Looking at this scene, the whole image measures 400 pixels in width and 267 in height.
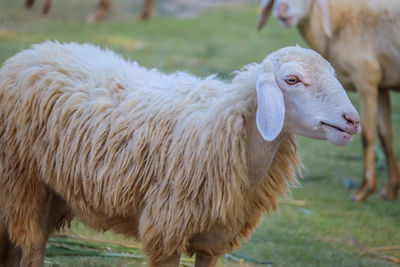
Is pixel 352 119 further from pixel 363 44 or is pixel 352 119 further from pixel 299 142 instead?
pixel 299 142

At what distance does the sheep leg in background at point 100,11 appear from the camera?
11512 millimetres

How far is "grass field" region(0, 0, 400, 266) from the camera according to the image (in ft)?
14.9

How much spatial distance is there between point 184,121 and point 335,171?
4071 mm

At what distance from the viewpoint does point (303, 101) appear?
282cm

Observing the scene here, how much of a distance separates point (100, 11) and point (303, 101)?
9.37 meters

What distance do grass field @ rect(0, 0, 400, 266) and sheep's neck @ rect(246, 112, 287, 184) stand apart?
1.25 m

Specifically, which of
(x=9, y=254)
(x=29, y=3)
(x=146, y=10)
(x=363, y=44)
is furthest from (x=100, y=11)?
(x=9, y=254)

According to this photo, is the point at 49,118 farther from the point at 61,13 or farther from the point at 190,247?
the point at 61,13

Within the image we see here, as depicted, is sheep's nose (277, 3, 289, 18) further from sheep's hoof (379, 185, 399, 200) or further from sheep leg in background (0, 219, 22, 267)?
sheep leg in background (0, 219, 22, 267)

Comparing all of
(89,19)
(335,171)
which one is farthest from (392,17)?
(89,19)

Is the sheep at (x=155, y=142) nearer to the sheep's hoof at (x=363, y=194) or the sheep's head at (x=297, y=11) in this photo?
the sheep's head at (x=297, y=11)

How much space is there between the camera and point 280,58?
9.59 feet

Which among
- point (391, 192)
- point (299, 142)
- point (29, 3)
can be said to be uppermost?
point (391, 192)

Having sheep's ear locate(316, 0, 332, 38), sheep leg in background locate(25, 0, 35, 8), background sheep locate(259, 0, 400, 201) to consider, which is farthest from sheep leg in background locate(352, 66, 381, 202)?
sheep leg in background locate(25, 0, 35, 8)
